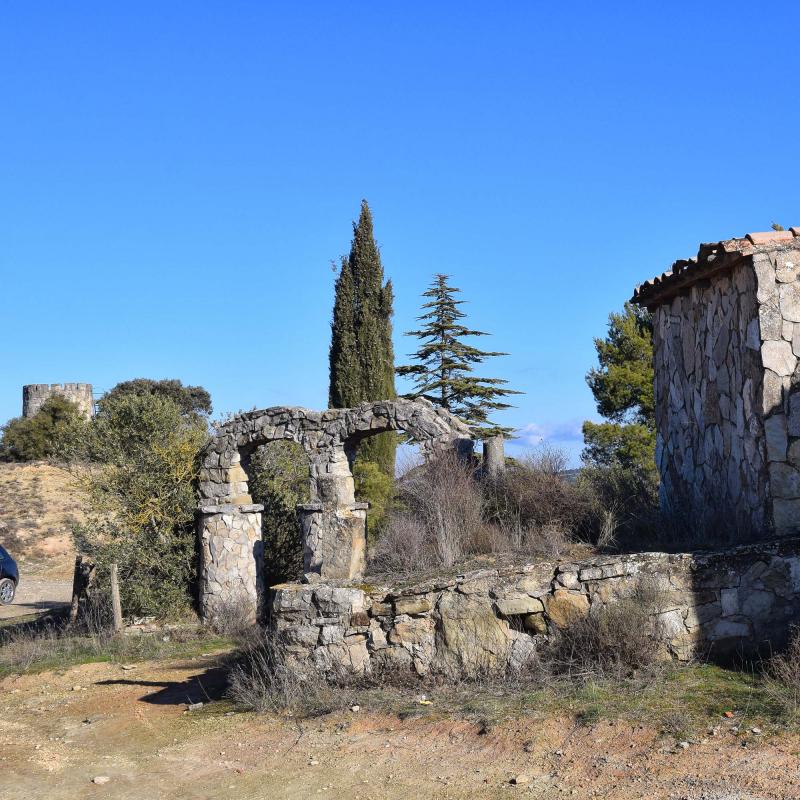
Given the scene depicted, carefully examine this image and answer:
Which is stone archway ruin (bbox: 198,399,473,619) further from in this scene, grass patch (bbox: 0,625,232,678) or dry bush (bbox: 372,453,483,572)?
grass patch (bbox: 0,625,232,678)

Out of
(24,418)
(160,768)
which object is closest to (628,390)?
(160,768)

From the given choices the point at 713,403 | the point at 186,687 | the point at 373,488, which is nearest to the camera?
the point at 713,403

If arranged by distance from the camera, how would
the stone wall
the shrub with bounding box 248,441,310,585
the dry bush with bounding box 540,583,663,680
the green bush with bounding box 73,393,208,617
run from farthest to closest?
the shrub with bounding box 248,441,310,585
the green bush with bounding box 73,393,208,617
the stone wall
the dry bush with bounding box 540,583,663,680

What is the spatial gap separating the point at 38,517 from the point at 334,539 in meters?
20.7

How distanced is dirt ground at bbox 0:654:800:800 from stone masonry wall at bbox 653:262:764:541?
3079mm

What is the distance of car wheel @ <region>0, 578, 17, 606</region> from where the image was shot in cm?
1927

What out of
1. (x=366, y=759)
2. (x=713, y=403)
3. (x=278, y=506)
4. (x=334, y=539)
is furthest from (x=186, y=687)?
(x=713, y=403)

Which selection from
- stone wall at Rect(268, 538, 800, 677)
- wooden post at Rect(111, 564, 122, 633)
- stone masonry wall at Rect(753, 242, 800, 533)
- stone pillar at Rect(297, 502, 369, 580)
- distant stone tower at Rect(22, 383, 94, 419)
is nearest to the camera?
stone wall at Rect(268, 538, 800, 677)

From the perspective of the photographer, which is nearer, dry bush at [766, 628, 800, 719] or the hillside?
dry bush at [766, 628, 800, 719]

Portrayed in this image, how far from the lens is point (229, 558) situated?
48.1 feet

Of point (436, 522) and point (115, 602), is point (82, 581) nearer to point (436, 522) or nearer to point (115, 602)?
point (115, 602)

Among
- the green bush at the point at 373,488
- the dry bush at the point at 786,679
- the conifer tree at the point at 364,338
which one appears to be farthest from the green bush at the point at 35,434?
the dry bush at the point at 786,679

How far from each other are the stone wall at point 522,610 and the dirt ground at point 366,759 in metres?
0.75

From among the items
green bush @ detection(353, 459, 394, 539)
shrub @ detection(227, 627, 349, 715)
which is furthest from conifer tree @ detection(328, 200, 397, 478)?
shrub @ detection(227, 627, 349, 715)
